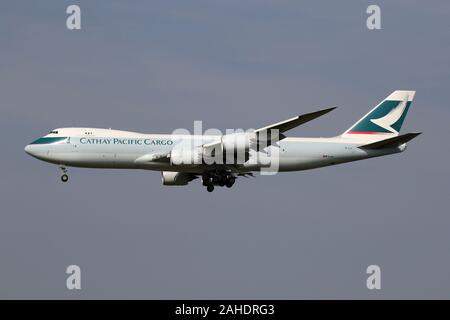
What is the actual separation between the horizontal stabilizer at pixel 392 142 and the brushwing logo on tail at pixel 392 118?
13.5 ft

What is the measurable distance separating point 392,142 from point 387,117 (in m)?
5.69

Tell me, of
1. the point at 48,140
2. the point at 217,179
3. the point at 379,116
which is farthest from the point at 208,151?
the point at 379,116

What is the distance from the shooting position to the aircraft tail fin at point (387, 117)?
76375mm

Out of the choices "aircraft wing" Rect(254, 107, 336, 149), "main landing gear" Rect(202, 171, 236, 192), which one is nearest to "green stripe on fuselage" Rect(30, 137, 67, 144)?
"main landing gear" Rect(202, 171, 236, 192)

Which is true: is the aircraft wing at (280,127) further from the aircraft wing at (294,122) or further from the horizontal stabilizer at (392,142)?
the horizontal stabilizer at (392,142)

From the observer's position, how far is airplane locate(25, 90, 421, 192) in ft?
223

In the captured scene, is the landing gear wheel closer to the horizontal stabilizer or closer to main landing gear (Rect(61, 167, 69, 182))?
the horizontal stabilizer

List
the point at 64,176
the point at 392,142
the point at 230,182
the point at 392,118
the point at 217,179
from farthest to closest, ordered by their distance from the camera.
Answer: the point at 392,118, the point at 392,142, the point at 230,182, the point at 217,179, the point at 64,176

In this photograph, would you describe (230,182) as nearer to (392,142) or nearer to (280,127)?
(280,127)

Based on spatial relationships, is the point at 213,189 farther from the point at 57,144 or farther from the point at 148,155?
the point at 57,144

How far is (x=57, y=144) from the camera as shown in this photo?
230ft

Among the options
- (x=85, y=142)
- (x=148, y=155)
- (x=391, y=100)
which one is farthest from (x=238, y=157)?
(x=391, y=100)

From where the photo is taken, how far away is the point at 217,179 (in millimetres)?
71562

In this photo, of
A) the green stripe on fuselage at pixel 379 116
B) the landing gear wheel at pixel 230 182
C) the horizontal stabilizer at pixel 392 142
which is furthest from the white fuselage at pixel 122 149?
the green stripe on fuselage at pixel 379 116
